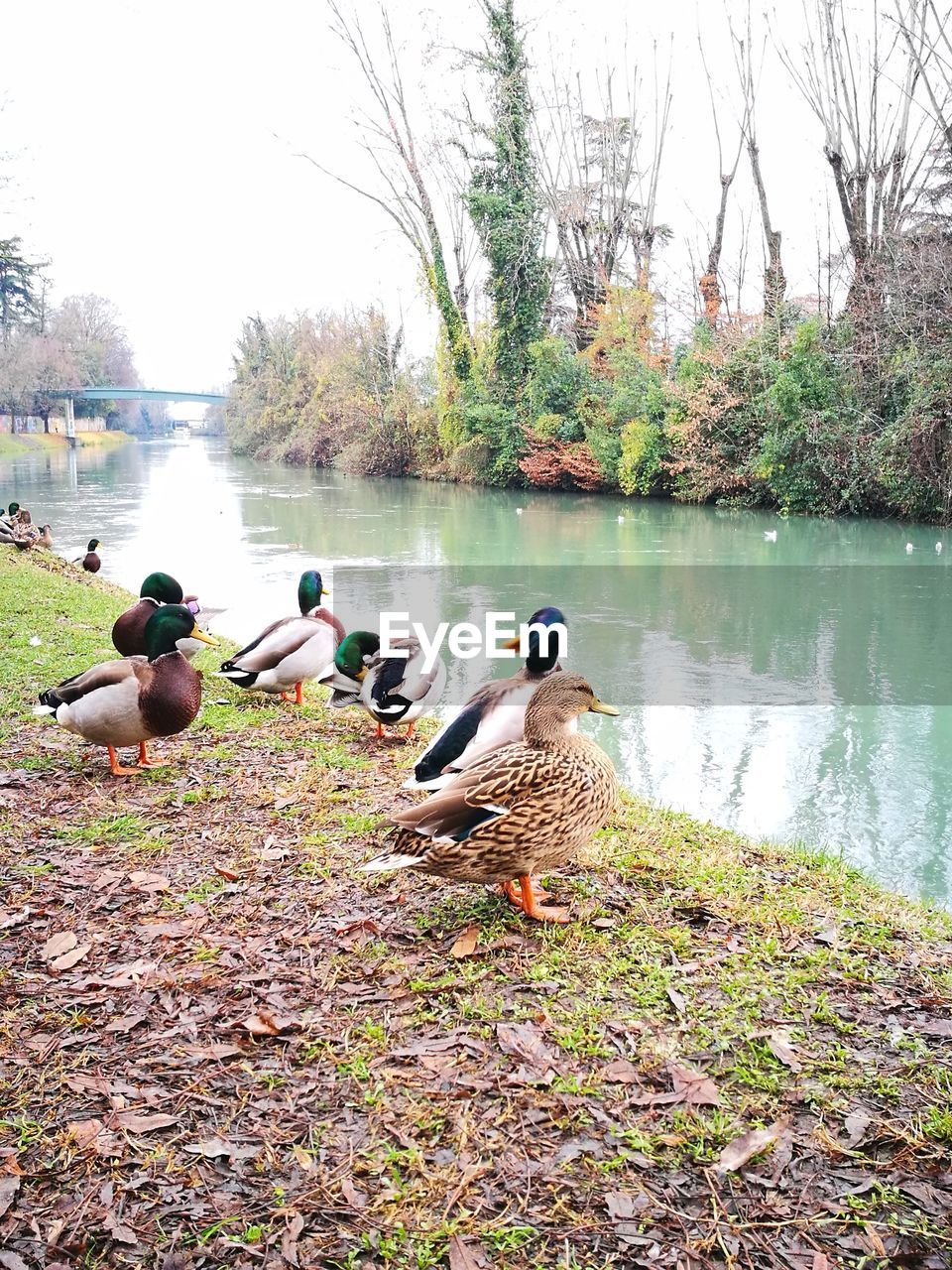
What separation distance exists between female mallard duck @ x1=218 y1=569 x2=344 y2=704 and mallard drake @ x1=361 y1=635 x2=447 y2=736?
0.56 meters

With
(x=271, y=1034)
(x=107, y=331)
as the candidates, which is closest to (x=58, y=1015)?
(x=271, y=1034)

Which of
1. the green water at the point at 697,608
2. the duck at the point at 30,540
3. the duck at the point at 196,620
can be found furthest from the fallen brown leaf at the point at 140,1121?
the duck at the point at 30,540

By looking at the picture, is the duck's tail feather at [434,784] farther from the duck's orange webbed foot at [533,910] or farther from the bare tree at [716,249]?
the bare tree at [716,249]

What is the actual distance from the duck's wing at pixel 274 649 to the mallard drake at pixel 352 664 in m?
0.36

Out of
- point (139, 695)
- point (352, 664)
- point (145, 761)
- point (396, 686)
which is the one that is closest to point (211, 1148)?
point (139, 695)

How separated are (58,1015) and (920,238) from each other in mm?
19716

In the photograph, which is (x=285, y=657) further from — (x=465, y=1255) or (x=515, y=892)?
(x=465, y=1255)

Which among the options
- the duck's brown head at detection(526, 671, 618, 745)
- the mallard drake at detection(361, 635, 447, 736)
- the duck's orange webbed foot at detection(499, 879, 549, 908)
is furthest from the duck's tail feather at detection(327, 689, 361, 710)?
the duck's brown head at detection(526, 671, 618, 745)

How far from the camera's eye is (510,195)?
1031 inches

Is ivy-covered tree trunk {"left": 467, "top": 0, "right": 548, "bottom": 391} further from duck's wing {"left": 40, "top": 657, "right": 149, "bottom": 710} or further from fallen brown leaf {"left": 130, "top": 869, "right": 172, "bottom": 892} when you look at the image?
fallen brown leaf {"left": 130, "top": 869, "right": 172, "bottom": 892}

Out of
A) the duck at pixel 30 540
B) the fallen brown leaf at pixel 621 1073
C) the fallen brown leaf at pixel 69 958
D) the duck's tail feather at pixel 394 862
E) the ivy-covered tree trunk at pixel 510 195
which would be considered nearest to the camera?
the fallen brown leaf at pixel 621 1073

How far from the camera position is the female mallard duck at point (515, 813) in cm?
270

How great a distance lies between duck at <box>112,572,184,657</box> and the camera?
5.57 meters

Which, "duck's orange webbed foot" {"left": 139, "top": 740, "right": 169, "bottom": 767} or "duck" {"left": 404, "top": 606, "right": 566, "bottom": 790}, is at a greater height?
"duck" {"left": 404, "top": 606, "right": 566, "bottom": 790}
